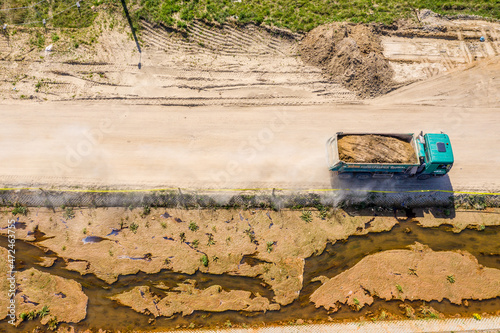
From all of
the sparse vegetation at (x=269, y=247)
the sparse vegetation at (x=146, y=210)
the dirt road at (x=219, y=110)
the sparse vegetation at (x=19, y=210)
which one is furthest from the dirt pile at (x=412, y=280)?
the sparse vegetation at (x=19, y=210)

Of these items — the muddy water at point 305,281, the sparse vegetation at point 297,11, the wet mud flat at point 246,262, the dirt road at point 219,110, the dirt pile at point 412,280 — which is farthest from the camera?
the sparse vegetation at point 297,11

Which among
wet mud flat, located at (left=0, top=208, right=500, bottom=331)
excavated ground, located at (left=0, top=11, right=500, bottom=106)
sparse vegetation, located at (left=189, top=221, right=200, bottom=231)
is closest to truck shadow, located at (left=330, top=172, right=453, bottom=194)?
wet mud flat, located at (left=0, top=208, right=500, bottom=331)

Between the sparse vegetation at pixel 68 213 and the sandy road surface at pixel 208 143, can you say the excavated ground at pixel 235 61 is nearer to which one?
the sandy road surface at pixel 208 143

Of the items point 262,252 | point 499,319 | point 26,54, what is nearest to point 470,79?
point 499,319

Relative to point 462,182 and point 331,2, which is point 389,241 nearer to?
point 462,182

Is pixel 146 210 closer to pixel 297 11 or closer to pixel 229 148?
pixel 229 148

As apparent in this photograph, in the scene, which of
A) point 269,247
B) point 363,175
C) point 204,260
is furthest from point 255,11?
point 204,260
